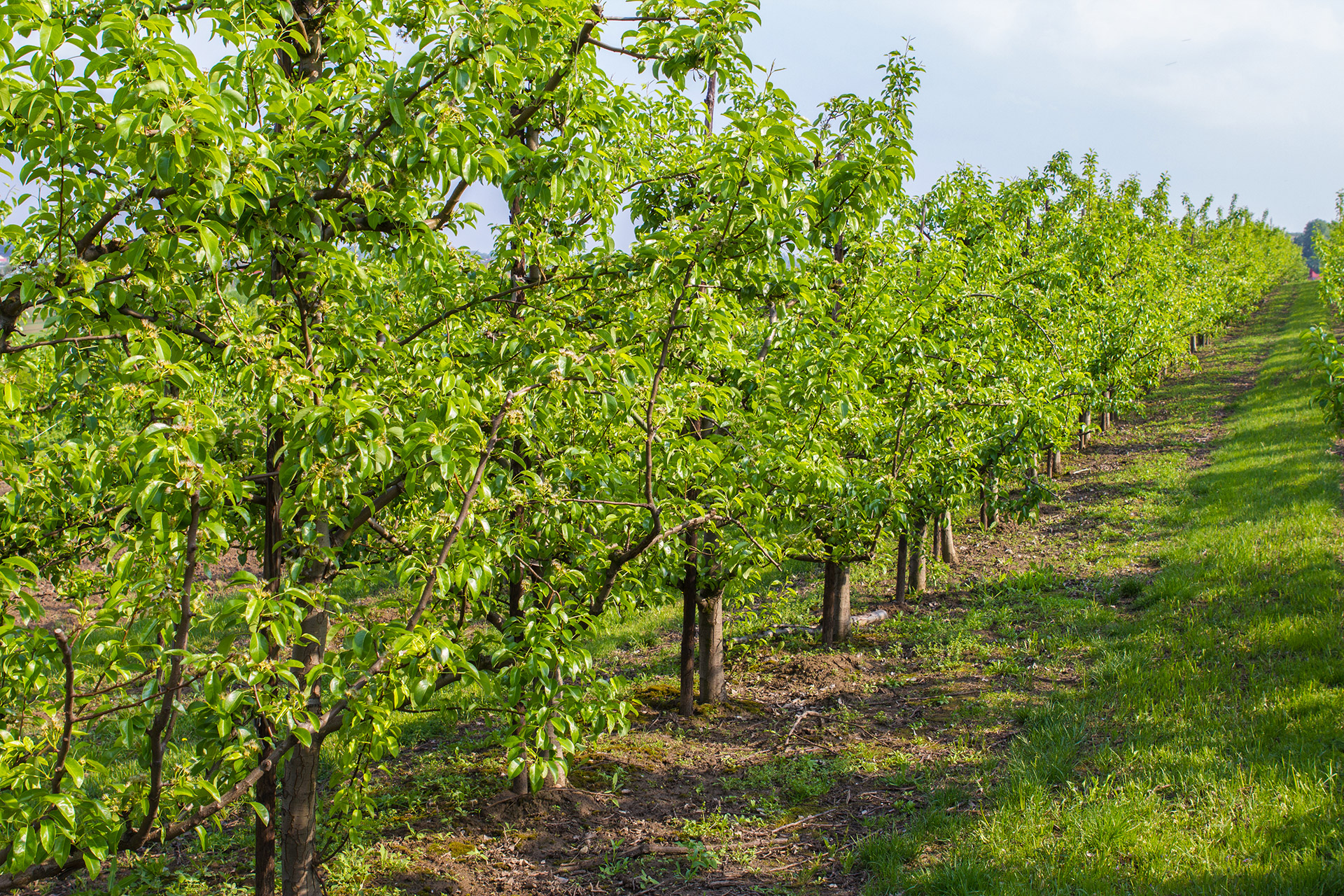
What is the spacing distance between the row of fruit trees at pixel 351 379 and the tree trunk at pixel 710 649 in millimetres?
1298

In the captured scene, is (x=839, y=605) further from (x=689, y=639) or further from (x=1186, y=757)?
(x=1186, y=757)

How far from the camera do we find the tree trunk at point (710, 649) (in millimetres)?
6977

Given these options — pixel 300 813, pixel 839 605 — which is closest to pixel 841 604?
pixel 839 605

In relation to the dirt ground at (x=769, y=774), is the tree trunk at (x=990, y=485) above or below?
above

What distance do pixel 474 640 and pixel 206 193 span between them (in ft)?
6.97

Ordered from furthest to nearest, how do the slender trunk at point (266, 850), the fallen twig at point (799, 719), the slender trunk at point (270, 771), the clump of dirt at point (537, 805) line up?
the fallen twig at point (799, 719) < the clump of dirt at point (537, 805) < the slender trunk at point (266, 850) < the slender trunk at point (270, 771)

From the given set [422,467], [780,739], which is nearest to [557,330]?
[422,467]

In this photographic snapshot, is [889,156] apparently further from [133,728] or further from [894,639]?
[894,639]

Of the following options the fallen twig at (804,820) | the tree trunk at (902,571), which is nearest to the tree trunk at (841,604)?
the tree trunk at (902,571)

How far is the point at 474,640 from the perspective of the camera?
12.3 feet

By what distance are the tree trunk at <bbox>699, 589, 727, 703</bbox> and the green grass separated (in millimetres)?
2470

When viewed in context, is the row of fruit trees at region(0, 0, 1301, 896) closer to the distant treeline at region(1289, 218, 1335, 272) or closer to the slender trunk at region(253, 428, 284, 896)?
the slender trunk at region(253, 428, 284, 896)

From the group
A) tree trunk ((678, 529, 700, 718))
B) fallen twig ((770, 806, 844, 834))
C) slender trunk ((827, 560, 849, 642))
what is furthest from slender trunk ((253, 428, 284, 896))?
slender trunk ((827, 560, 849, 642))

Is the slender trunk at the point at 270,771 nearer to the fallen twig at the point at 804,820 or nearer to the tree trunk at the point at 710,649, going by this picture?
the fallen twig at the point at 804,820
